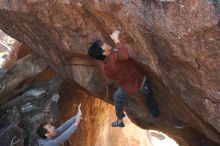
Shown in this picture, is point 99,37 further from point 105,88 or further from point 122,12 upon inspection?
point 105,88

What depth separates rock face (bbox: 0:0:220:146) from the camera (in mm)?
5480

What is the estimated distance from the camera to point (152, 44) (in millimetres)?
6168

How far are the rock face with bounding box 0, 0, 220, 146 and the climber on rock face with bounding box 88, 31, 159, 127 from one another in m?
0.23

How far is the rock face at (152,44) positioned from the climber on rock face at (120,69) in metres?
0.23

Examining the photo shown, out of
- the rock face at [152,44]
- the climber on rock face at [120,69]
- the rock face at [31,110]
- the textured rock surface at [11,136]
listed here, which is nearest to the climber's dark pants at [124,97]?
the climber on rock face at [120,69]

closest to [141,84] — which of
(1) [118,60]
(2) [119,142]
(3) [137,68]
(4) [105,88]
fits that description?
(3) [137,68]

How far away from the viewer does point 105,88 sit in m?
8.81

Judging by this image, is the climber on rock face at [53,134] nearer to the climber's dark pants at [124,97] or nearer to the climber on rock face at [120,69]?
the climber on rock face at [120,69]

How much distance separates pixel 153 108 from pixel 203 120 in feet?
4.12

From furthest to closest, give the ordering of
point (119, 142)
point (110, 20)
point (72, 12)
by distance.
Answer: point (119, 142)
point (72, 12)
point (110, 20)

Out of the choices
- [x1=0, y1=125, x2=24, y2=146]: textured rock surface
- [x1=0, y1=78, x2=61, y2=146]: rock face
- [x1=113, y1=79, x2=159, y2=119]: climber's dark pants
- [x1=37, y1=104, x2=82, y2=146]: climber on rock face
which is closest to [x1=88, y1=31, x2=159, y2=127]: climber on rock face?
[x1=113, y1=79, x2=159, y2=119]: climber's dark pants

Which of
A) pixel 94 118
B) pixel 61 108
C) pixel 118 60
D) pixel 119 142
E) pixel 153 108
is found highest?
pixel 118 60

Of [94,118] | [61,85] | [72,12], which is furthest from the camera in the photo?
[94,118]

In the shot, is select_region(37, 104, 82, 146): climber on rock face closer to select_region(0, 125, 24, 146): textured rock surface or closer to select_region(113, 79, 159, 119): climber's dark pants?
select_region(113, 79, 159, 119): climber's dark pants
